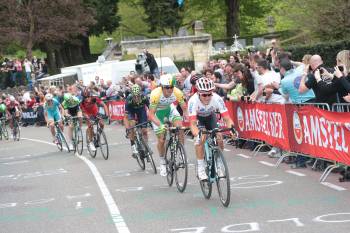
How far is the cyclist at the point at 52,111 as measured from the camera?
77.5 feet

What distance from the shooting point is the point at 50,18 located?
58969 mm

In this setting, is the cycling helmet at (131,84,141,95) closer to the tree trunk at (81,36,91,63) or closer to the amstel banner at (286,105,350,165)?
the amstel banner at (286,105,350,165)

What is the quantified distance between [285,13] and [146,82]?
1531 cm

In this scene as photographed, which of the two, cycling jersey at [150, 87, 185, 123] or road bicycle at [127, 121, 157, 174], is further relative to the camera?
road bicycle at [127, 121, 157, 174]

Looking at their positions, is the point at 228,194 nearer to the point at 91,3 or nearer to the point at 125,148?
the point at 125,148

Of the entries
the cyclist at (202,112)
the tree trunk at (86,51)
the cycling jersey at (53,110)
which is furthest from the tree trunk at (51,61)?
the cyclist at (202,112)

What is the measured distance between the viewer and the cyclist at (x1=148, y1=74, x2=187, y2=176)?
14164 mm

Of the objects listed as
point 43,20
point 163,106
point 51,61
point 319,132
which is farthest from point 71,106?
point 51,61

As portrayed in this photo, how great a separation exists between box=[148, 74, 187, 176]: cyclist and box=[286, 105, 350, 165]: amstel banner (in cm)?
210

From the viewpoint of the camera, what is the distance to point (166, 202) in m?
12.4

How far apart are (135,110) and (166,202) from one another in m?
4.82

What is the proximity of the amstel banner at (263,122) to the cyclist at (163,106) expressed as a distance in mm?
2316

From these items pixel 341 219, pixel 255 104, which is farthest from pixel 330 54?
pixel 341 219

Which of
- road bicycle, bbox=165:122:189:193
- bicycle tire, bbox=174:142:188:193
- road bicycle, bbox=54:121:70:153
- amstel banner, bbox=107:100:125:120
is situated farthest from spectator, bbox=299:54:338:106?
amstel banner, bbox=107:100:125:120
